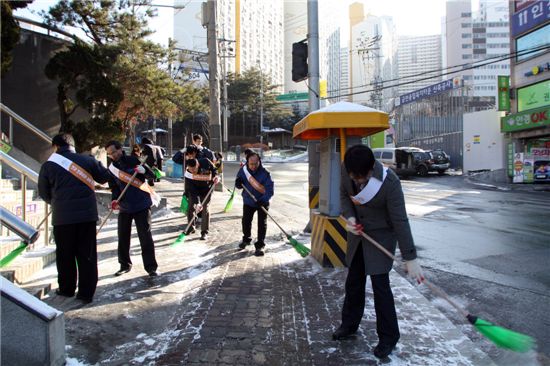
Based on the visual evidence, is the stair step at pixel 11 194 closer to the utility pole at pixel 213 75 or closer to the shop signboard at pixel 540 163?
the utility pole at pixel 213 75

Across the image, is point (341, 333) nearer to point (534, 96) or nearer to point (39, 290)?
Answer: point (39, 290)

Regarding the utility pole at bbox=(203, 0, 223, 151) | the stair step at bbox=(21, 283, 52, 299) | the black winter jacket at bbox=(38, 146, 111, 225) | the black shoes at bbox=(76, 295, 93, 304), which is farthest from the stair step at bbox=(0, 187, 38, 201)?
the utility pole at bbox=(203, 0, 223, 151)

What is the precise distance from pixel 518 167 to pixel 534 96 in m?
3.73

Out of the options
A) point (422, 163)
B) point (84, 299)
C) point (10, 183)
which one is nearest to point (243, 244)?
point (84, 299)

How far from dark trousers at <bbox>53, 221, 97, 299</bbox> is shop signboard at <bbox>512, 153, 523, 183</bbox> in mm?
23763

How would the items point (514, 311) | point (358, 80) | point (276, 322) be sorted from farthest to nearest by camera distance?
point (358, 80) < point (514, 311) < point (276, 322)

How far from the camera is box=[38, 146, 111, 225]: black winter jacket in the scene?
4.54 meters

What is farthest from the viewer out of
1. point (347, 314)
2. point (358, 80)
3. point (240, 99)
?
point (240, 99)

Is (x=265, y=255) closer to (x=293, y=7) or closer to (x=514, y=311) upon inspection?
(x=514, y=311)

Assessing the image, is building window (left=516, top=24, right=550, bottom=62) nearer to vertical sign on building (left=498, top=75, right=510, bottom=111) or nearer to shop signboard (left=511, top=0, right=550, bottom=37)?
shop signboard (left=511, top=0, right=550, bottom=37)

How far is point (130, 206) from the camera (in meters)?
5.62

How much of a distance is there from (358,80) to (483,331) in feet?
156

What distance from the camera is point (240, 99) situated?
177 feet

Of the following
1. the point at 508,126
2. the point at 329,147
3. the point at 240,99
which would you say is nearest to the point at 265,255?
the point at 329,147
